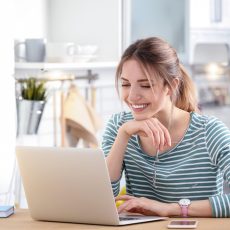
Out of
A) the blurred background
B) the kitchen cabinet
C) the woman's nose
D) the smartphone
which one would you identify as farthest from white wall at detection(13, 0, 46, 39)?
the smartphone

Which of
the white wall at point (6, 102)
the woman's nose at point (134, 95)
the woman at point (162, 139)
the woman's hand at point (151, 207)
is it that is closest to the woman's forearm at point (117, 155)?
the woman at point (162, 139)

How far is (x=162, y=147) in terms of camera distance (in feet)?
8.05

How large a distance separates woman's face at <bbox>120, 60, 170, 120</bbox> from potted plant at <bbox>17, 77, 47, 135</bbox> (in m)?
0.88

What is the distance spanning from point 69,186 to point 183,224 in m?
0.34

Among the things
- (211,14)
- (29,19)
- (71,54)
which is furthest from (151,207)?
(211,14)

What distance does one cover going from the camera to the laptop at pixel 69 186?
2.15 meters

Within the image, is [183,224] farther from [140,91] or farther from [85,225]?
[140,91]

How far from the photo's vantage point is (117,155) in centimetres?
256

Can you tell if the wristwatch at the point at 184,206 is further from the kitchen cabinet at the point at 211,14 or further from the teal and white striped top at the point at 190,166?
the kitchen cabinet at the point at 211,14

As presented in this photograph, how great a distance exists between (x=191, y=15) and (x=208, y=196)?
1.90 meters

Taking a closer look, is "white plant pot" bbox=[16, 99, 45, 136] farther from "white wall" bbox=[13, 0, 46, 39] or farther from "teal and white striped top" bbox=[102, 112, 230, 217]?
"teal and white striped top" bbox=[102, 112, 230, 217]

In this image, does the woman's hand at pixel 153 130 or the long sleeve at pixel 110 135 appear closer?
the woman's hand at pixel 153 130

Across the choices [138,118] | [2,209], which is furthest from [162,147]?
[2,209]

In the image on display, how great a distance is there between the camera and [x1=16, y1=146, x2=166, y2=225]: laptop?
7.07 feet
